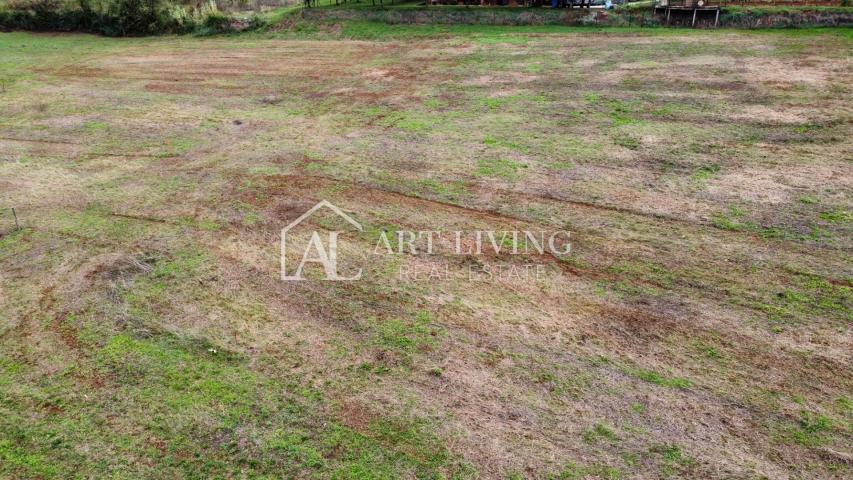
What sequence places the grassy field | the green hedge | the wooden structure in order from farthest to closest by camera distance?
the green hedge → the wooden structure → the grassy field

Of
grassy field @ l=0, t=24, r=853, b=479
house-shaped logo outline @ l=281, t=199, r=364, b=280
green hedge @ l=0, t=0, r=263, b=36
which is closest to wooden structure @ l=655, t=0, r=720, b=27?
grassy field @ l=0, t=24, r=853, b=479

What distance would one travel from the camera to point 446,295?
21.7ft

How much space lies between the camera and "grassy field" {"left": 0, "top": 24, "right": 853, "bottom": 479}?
15.6 feet

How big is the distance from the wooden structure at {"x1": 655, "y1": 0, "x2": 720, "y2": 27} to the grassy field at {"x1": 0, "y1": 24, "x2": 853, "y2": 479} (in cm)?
634

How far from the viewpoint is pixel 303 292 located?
6.78 m

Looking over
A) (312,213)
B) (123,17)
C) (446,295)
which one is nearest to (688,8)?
(312,213)

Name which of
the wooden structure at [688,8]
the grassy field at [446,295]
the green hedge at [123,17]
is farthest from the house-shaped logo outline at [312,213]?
the green hedge at [123,17]

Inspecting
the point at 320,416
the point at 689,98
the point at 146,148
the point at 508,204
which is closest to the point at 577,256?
the point at 508,204

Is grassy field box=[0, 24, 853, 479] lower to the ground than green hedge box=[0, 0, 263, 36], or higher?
lower

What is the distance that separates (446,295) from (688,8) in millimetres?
18204

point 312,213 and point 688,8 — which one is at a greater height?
point 688,8

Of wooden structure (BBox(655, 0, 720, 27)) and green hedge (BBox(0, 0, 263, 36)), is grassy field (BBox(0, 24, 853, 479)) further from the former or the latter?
green hedge (BBox(0, 0, 263, 36))

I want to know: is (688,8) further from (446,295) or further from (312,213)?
(446,295)

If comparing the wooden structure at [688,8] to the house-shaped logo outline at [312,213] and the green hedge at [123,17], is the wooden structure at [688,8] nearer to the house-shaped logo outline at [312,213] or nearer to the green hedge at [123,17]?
the house-shaped logo outline at [312,213]
